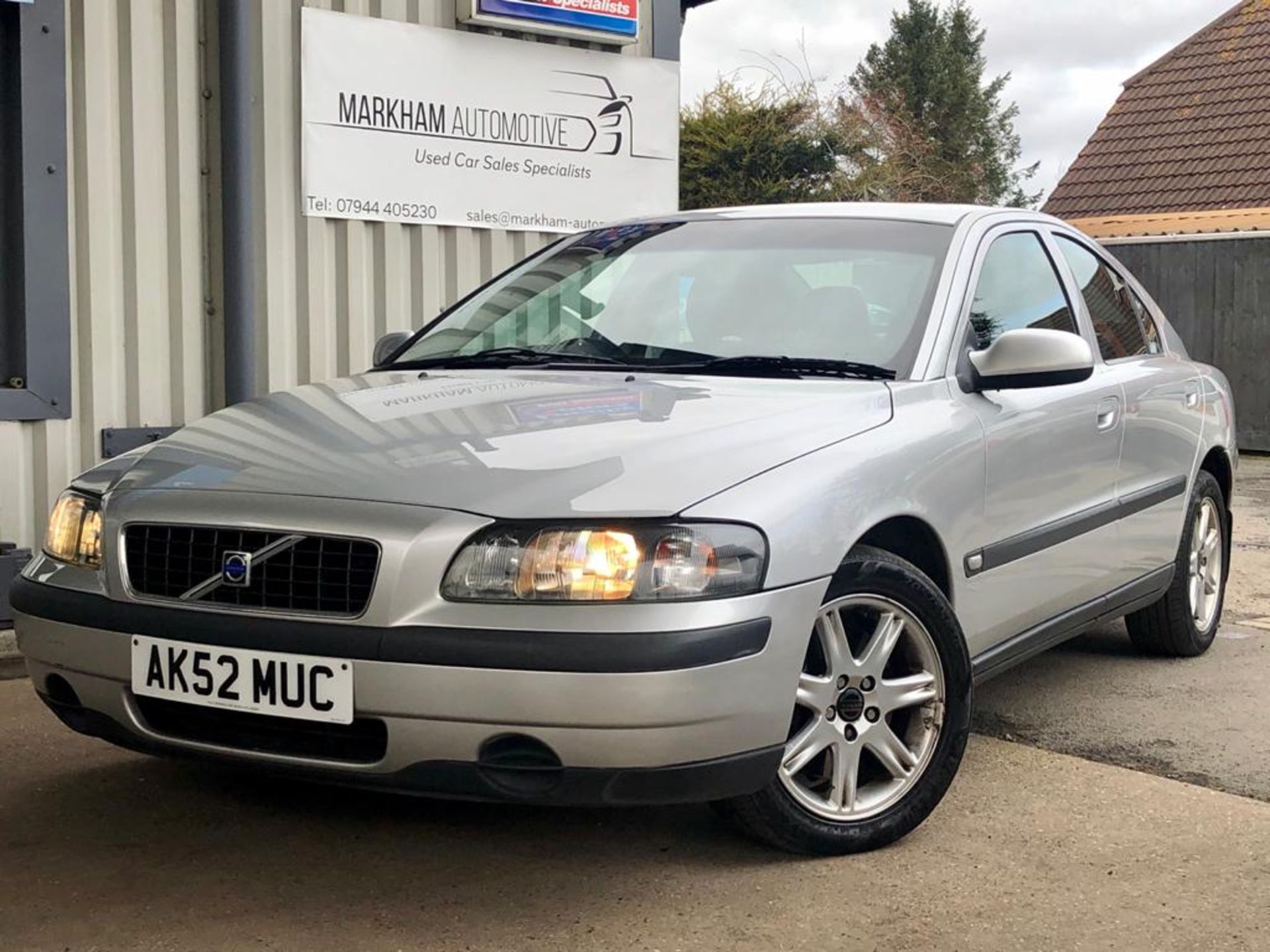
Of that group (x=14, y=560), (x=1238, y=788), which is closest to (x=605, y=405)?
(x=1238, y=788)

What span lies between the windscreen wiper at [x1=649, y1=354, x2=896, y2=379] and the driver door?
257 mm

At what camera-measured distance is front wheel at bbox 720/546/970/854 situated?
3.43m

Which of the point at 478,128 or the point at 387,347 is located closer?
the point at 387,347

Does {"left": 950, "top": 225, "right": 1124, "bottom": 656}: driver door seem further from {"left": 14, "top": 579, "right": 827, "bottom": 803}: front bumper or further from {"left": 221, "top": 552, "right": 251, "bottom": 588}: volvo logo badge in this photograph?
{"left": 221, "top": 552, "right": 251, "bottom": 588}: volvo logo badge

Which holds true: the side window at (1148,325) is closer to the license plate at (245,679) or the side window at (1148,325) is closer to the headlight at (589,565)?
the headlight at (589,565)

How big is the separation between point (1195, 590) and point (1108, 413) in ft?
4.19

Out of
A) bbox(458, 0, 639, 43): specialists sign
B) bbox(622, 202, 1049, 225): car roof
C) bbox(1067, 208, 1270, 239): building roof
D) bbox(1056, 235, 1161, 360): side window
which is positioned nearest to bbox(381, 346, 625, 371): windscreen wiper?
bbox(622, 202, 1049, 225): car roof

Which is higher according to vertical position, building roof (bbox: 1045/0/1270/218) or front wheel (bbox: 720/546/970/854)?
building roof (bbox: 1045/0/1270/218)

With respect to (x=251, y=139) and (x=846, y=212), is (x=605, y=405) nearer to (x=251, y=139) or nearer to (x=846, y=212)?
(x=846, y=212)

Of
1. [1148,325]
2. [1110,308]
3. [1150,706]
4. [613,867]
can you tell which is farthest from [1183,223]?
[613,867]

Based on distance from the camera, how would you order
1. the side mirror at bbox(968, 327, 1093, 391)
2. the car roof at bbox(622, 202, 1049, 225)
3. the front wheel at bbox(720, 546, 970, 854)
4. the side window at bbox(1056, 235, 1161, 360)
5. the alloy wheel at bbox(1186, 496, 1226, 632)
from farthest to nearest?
the alloy wheel at bbox(1186, 496, 1226, 632)
the side window at bbox(1056, 235, 1161, 360)
the car roof at bbox(622, 202, 1049, 225)
the side mirror at bbox(968, 327, 1093, 391)
the front wheel at bbox(720, 546, 970, 854)

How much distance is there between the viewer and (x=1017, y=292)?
15.2ft

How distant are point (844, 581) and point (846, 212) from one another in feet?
5.14

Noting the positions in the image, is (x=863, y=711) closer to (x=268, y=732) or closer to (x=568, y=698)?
Result: (x=568, y=698)
